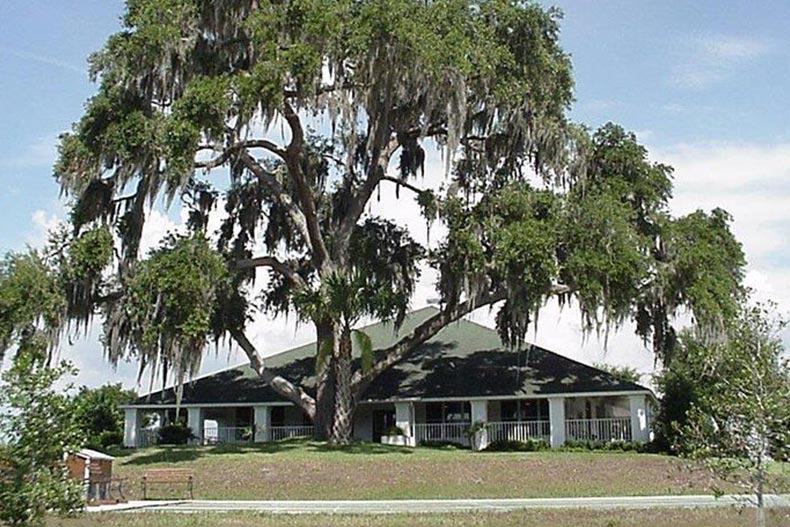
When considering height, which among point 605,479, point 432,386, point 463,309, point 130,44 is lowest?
point 605,479

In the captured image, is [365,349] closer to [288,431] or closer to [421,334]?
[421,334]

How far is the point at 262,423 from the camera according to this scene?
129 feet

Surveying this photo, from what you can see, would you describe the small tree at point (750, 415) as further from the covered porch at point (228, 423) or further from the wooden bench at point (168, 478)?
the covered porch at point (228, 423)

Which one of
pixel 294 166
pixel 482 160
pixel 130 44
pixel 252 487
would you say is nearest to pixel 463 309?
pixel 482 160

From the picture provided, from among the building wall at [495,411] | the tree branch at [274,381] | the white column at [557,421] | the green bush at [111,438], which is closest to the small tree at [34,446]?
the tree branch at [274,381]

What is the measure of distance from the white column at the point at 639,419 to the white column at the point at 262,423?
44.8 ft

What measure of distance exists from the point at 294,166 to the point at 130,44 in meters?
5.83

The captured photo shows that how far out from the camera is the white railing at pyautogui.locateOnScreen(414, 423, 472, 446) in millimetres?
36969

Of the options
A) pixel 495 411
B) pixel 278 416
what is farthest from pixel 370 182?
pixel 278 416

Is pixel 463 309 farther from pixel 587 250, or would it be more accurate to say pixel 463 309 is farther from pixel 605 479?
pixel 605 479

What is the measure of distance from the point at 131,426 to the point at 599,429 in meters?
18.5

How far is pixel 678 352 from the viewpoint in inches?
1371

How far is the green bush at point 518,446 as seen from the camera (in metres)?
34.2

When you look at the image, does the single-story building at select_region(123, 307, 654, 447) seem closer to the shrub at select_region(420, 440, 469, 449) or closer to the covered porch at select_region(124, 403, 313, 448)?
the covered porch at select_region(124, 403, 313, 448)
